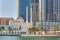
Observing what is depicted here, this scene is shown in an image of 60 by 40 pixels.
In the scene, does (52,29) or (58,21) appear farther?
(58,21)

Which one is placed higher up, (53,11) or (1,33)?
(53,11)

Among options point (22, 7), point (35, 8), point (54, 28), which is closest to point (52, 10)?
point (35, 8)

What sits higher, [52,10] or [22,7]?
[22,7]

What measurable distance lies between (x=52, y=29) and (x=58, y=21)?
15.5 feet

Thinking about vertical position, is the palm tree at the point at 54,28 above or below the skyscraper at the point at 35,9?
below

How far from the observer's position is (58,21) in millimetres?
41250

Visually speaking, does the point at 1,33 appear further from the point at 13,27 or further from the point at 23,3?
the point at 23,3

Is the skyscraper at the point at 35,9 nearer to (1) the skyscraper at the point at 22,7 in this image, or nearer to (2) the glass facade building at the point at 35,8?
(2) the glass facade building at the point at 35,8

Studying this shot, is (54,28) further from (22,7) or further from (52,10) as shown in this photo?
(22,7)

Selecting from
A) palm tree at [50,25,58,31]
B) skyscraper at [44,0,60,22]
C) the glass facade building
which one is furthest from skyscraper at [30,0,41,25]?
palm tree at [50,25,58,31]

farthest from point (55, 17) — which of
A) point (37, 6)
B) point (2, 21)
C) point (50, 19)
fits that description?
point (2, 21)

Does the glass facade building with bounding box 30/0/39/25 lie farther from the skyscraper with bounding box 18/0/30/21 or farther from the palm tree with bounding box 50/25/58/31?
the palm tree with bounding box 50/25/58/31

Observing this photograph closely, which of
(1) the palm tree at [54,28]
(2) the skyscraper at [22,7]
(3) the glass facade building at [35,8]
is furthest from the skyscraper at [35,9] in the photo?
(1) the palm tree at [54,28]

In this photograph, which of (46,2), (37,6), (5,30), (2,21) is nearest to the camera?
(5,30)
